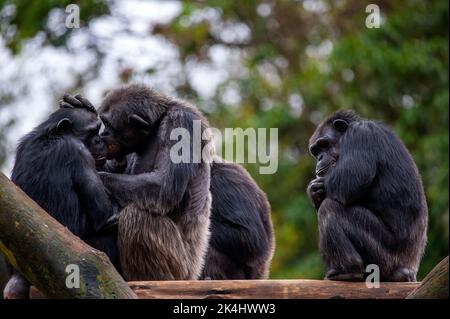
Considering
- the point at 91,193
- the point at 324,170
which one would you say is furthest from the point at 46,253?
the point at 324,170

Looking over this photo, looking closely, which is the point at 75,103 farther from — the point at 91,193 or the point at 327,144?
the point at 327,144

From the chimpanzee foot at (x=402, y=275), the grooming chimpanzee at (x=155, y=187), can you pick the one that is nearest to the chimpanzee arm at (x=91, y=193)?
the grooming chimpanzee at (x=155, y=187)

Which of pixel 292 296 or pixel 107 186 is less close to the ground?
pixel 107 186

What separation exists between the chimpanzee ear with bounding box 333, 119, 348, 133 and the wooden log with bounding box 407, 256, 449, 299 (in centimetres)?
253

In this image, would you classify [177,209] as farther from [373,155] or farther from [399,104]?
[399,104]

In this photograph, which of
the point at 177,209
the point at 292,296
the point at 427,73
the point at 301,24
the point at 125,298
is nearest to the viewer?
the point at 125,298

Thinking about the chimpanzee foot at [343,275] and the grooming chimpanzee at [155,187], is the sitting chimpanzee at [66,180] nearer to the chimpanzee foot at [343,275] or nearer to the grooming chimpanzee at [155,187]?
the grooming chimpanzee at [155,187]

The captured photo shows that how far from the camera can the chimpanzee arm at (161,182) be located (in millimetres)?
7590

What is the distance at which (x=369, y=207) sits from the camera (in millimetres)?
7527

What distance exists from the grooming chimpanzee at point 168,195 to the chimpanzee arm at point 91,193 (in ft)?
0.62

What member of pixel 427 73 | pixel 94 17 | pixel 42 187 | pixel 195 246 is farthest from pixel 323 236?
pixel 94 17

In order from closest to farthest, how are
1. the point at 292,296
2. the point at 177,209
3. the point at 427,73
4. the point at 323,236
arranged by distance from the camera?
the point at 292,296 < the point at 323,236 < the point at 177,209 < the point at 427,73
